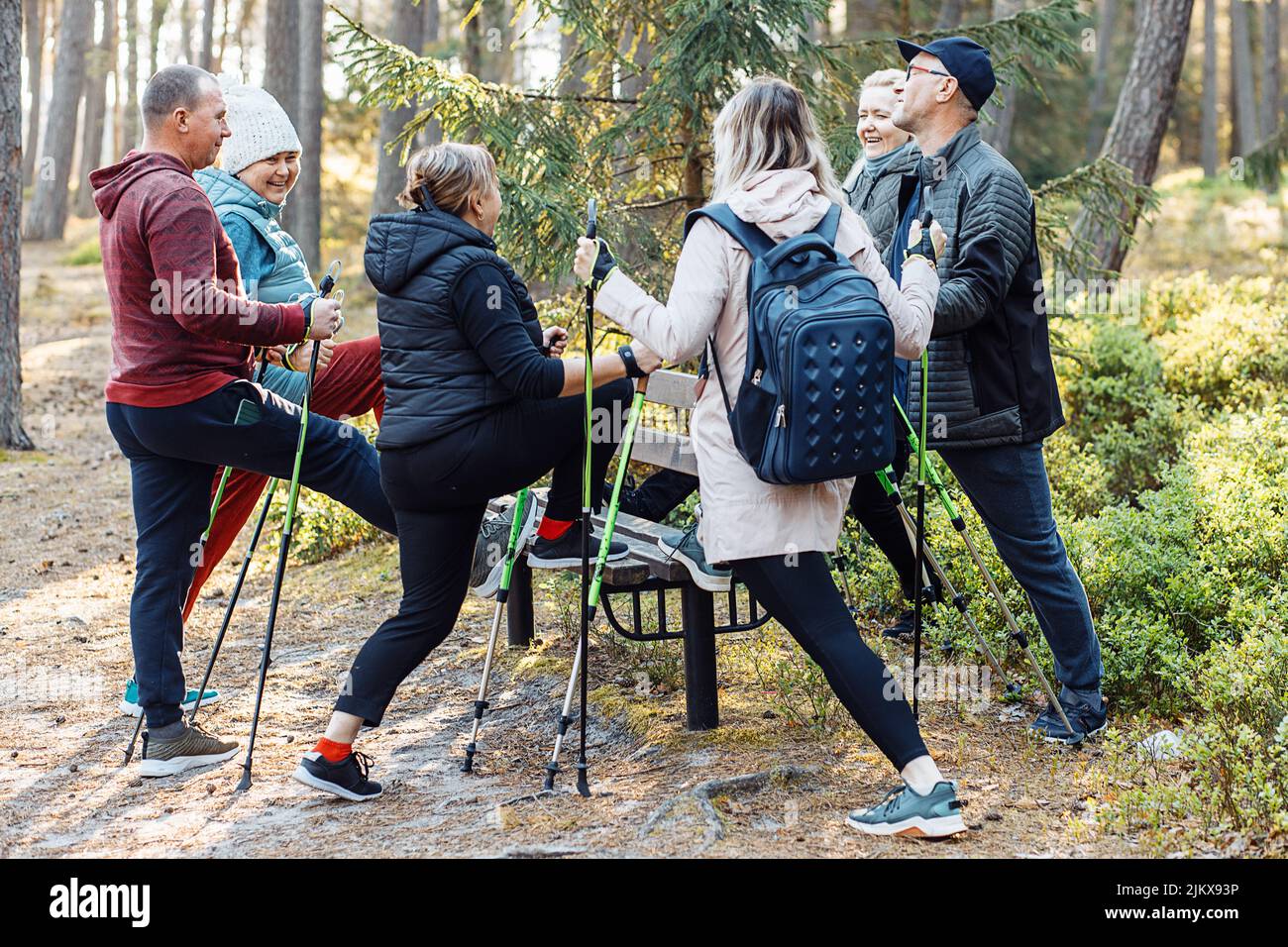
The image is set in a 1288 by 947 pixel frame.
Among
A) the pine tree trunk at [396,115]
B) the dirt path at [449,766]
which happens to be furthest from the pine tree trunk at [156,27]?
the dirt path at [449,766]

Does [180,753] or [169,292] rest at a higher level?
[169,292]

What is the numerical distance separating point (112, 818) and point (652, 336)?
2.48m

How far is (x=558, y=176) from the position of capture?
7.09 meters

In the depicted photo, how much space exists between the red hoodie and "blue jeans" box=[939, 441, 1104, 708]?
2.46 m

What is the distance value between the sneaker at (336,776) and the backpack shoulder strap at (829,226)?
2310 mm

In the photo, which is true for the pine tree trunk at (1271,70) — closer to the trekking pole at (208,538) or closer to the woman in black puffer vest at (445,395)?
the trekking pole at (208,538)

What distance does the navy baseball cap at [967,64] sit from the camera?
14.5 feet

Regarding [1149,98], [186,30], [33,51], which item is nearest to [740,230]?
[1149,98]

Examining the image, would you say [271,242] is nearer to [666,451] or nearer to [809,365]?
[666,451]

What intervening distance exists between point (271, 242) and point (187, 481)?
99 cm

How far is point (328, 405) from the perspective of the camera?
5.11 metres

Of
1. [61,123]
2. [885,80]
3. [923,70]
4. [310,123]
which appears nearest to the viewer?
[923,70]

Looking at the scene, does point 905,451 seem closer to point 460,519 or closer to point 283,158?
point 460,519
